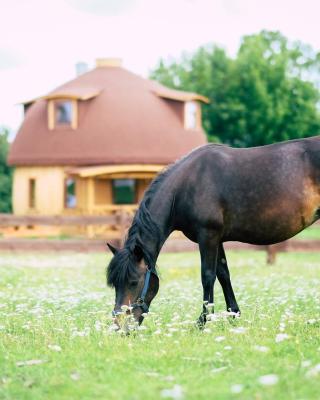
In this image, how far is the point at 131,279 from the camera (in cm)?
743

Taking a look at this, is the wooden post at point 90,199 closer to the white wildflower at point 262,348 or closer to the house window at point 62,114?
the house window at point 62,114

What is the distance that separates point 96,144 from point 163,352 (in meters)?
29.2

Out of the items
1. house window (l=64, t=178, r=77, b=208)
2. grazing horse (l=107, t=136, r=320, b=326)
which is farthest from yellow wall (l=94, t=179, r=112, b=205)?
grazing horse (l=107, t=136, r=320, b=326)

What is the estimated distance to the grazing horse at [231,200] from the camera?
783cm

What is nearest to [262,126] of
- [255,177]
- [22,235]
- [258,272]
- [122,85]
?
[122,85]

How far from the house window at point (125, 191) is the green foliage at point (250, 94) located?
14.4 metres

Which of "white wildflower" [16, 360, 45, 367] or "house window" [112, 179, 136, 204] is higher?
"house window" [112, 179, 136, 204]

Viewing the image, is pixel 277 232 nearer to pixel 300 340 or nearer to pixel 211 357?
pixel 300 340

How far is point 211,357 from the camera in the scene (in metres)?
5.76

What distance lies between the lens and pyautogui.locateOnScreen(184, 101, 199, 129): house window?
37.3 meters

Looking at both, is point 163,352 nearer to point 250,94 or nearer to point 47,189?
point 47,189

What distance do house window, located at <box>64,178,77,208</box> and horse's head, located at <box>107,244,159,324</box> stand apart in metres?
28.2

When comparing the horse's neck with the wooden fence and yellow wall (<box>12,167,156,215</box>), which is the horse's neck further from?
yellow wall (<box>12,167,156,215</box>)

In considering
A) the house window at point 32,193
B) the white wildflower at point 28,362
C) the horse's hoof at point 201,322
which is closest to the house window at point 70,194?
the house window at point 32,193
